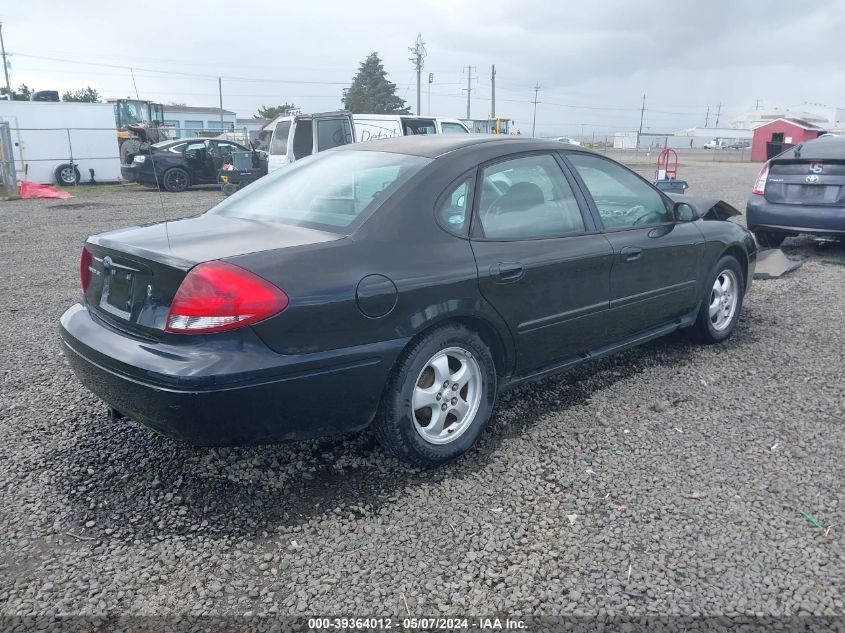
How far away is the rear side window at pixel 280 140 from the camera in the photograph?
1559cm

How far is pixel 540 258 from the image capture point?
11.5 feet

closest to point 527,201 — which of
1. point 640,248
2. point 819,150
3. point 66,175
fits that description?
point 640,248

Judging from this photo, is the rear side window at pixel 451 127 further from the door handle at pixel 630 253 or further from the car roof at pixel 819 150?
the door handle at pixel 630 253

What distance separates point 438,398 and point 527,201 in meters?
1.18

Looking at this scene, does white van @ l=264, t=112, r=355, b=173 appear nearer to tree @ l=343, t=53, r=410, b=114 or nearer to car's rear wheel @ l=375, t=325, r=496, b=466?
car's rear wheel @ l=375, t=325, r=496, b=466

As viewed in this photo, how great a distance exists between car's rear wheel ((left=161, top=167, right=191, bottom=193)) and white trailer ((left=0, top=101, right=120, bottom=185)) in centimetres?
424

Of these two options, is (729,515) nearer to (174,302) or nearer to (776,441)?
(776,441)

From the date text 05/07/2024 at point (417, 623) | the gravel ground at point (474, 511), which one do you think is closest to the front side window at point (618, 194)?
the gravel ground at point (474, 511)

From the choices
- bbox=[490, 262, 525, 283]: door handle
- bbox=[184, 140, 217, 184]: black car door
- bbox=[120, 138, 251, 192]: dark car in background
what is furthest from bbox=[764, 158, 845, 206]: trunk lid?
bbox=[184, 140, 217, 184]: black car door

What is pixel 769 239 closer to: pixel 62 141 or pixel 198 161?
pixel 198 161

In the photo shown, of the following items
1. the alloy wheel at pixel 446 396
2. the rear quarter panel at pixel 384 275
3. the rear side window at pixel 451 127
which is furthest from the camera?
the rear side window at pixel 451 127

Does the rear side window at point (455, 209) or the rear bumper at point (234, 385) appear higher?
the rear side window at point (455, 209)

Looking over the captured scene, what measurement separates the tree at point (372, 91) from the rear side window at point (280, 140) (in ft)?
201

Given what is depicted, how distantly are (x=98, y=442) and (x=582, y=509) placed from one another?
238 cm
